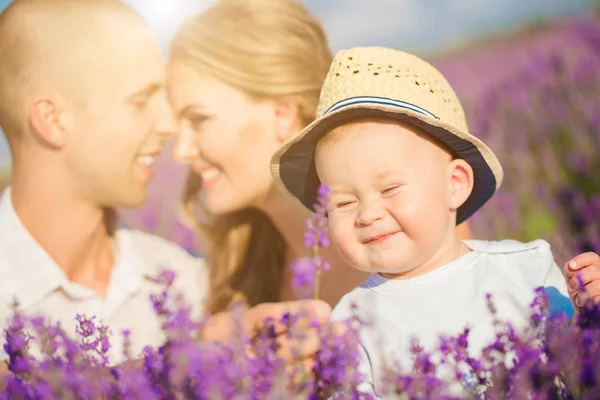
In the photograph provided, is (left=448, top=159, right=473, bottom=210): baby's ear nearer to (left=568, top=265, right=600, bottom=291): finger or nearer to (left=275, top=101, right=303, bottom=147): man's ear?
(left=568, top=265, right=600, bottom=291): finger

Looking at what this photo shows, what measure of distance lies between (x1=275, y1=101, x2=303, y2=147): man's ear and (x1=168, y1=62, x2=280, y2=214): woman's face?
0.04ft

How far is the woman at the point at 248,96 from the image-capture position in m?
3.11

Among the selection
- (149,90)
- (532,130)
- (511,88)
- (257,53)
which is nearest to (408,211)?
(257,53)

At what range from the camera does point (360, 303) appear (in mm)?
2275

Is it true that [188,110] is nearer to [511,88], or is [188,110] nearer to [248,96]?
[248,96]

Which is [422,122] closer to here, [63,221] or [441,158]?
[441,158]

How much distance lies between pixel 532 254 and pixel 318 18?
60.3 inches

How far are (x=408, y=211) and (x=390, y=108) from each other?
28 cm

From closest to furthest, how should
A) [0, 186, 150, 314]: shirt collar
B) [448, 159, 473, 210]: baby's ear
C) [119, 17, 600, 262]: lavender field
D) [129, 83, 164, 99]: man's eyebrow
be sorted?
1. [448, 159, 473, 210]: baby's ear
2. [0, 186, 150, 314]: shirt collar
3. [129, 83, 164, 99]: man's eyebrow
4. [119, 17, 600, 262]: lavender field

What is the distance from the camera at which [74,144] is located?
9.53ft

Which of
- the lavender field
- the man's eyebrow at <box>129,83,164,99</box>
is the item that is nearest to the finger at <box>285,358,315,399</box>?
the man's eyebrow at <box>129,83,164,99</box>

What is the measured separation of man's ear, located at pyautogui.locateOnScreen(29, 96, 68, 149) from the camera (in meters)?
2.86

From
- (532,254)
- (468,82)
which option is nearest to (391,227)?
(532,254)

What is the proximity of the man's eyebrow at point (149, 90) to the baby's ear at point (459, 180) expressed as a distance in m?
1.36
